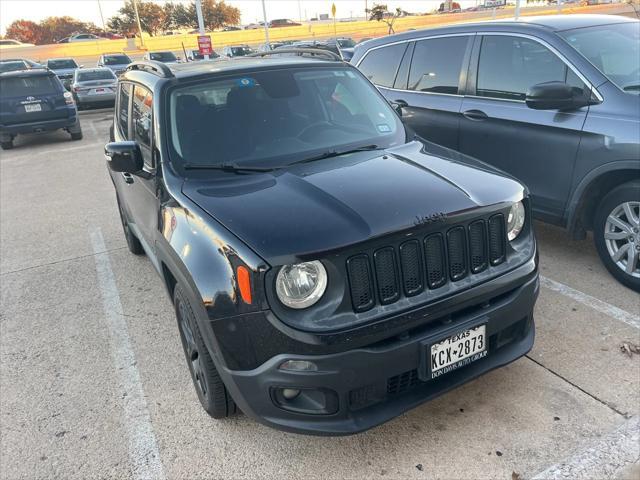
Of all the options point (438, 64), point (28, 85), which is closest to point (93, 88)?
point (28, 85)

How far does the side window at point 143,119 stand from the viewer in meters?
3.38

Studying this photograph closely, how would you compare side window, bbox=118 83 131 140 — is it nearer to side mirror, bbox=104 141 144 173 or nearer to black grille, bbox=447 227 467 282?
side mirror, bbox=104 141 144 173

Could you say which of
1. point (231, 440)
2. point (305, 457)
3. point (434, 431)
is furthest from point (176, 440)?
point (434, 431)

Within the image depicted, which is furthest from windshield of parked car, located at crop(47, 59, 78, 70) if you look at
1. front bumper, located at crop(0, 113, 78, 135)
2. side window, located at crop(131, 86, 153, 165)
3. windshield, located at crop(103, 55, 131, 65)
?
side window, located at crop(131, 86, 153, 165)

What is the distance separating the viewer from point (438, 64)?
5.11 m

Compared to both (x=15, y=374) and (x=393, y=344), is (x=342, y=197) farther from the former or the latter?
(x=15, y=374)

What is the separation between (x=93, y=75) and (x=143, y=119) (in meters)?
15.2

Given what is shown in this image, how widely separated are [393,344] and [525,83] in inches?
119

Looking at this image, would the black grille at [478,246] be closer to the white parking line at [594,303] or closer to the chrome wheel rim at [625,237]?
the white parking line at [594,303]

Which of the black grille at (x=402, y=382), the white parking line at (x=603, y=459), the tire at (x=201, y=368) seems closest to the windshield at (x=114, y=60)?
the tire at (x=201, y=368)

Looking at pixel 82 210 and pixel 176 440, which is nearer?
pixel 176 440

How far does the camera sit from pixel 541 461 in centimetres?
246

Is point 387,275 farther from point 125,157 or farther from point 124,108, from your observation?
point 124,108

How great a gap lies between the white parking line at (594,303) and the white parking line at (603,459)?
1129mm
